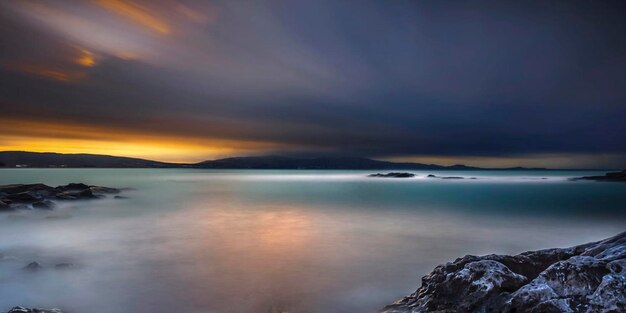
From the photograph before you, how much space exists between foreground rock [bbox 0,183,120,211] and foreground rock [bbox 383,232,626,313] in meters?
23.9

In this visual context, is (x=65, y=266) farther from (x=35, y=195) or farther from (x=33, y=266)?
(x=35, y=195)

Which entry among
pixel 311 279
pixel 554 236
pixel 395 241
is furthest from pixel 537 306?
pixel 554 236

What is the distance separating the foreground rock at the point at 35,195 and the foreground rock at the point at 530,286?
23.9 metres

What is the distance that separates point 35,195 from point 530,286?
2931cm

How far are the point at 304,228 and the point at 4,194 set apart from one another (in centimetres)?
2082

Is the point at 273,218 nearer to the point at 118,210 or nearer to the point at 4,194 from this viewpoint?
the point at 118,210

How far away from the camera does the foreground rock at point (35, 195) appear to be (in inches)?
826

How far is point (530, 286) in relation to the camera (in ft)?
15.1

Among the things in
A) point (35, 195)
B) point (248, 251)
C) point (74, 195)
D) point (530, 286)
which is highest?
Answer: point (530, 286)

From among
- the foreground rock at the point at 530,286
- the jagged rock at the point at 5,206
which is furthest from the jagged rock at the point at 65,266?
the jagged rock at the point at 5,206

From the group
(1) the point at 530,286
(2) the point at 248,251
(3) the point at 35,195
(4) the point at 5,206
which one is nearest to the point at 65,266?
(2) the point at 248,251

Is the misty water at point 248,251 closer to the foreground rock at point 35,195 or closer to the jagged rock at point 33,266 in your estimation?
the jagged rock at point 33,266

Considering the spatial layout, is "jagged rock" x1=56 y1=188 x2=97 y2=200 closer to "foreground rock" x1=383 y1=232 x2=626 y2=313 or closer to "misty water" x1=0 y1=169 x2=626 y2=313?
"misty water" x1=0 y1=169 x2=626 y2=313

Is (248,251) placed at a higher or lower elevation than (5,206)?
lower
